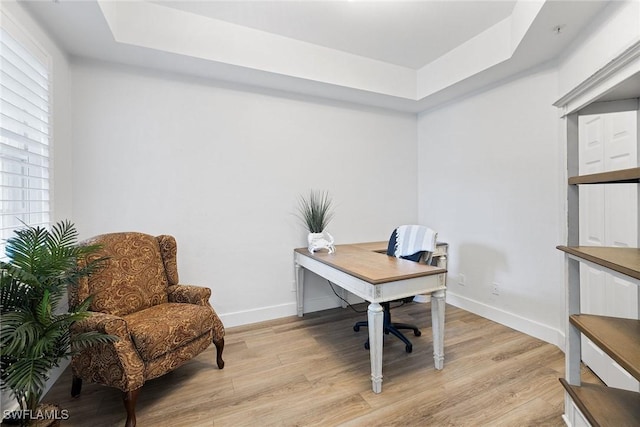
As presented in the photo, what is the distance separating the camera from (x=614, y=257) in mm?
1188

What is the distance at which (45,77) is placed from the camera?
6.23ft

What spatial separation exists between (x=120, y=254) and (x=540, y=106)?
3611mm

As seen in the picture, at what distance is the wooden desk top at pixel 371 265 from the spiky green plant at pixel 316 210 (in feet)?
Result: 0.93

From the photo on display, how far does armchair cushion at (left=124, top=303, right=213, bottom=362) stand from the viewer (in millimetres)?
1638

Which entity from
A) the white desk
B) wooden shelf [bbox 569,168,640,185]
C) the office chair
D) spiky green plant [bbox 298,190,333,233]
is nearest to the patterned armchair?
the white desk

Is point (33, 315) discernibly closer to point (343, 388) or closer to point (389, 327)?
point (343, 388)

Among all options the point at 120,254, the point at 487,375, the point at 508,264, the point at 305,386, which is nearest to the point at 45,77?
the point at 120,254

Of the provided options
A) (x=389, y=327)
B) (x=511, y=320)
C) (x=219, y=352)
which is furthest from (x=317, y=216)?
(x=511, y=320)

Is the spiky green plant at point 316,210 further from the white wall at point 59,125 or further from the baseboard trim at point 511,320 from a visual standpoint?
the white wall at point 59,125

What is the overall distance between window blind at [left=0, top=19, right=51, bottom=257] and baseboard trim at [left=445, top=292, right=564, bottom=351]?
376 centimetres

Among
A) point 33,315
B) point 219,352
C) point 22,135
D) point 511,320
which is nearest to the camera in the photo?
point 33,315

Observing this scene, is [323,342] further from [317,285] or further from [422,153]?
[422,153]

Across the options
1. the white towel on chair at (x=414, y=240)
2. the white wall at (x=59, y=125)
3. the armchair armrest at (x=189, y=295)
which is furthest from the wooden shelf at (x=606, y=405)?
the white wall at (x=59, y=125)

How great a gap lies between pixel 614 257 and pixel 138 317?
2.52 metres
